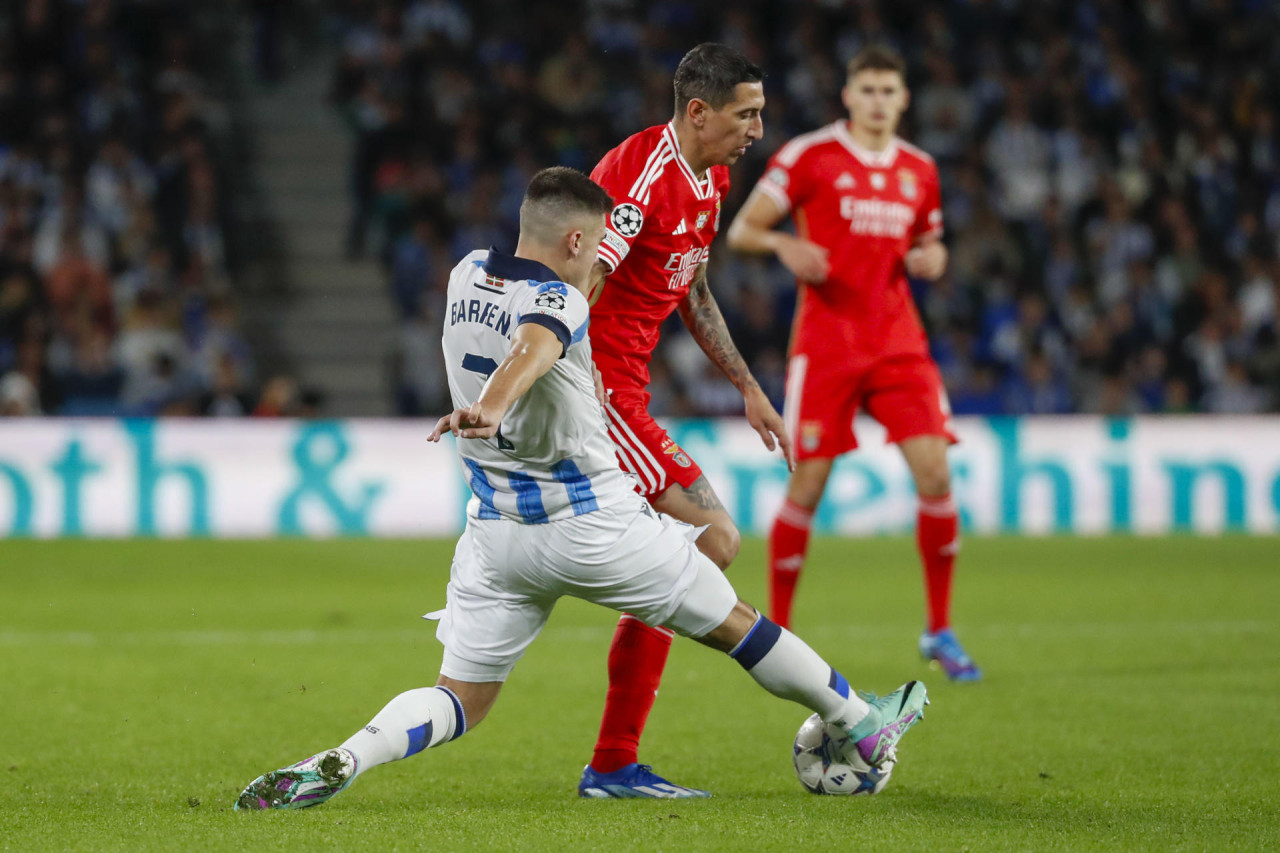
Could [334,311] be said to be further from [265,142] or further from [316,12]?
[316,12]

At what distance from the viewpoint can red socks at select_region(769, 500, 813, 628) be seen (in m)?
6.77

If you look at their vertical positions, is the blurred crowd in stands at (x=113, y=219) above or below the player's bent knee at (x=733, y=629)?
above

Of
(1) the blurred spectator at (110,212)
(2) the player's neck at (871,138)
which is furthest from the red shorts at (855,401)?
(1) the blurred spectator at (110,212)

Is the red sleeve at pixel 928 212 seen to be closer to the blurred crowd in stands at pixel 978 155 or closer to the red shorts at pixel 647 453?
the red shorts at pixel 647 453

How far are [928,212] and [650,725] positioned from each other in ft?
9.02

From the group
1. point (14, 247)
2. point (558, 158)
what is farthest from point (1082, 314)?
point (14, 247)

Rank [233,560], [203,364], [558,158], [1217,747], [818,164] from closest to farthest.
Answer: [1217,747]
[818,164]
[233,560]
[203,364]
[558,158]

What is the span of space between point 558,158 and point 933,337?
14.3 ft

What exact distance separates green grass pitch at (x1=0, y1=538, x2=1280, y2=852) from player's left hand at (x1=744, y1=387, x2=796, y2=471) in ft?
3.23

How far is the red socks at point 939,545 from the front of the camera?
6.70m

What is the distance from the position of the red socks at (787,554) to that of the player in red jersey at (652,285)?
2.16 m

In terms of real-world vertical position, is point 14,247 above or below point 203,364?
above

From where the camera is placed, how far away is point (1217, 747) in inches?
197

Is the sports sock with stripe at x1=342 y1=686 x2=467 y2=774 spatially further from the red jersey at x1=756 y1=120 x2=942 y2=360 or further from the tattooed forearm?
the red jersey at x1=756 y1=120 x2=942 y2=360
